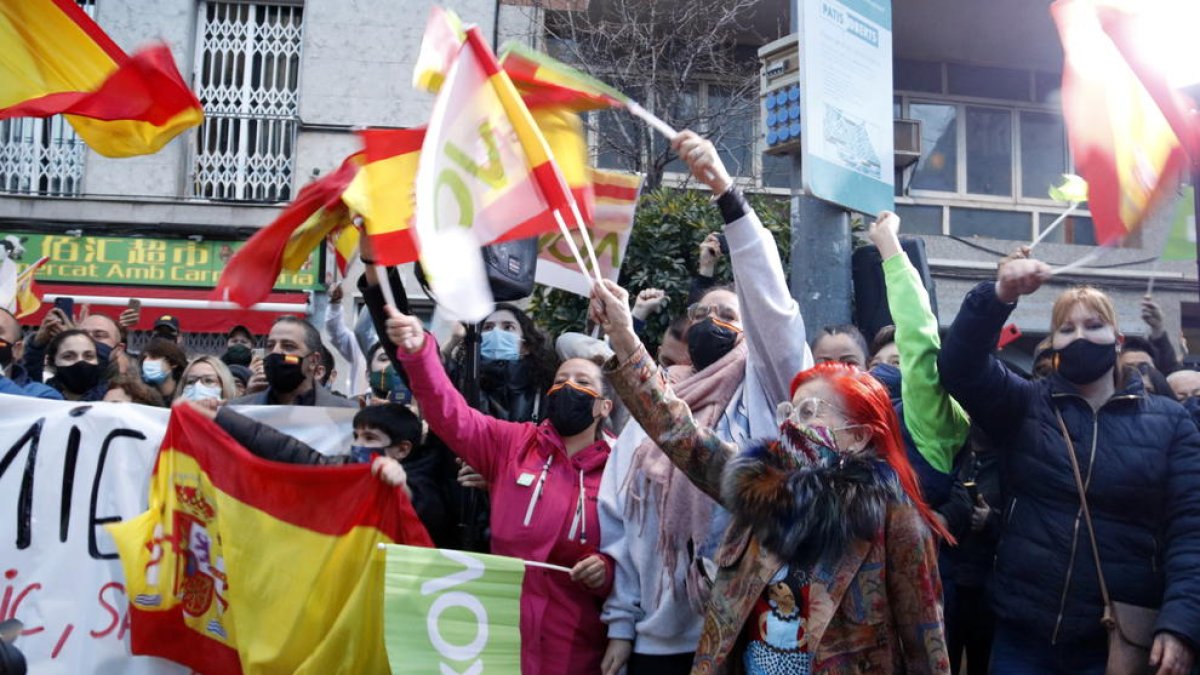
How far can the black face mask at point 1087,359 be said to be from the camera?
10.7 feet

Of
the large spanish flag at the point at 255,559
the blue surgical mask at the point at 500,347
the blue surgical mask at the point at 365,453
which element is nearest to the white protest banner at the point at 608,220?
the blue surgical mask at the point at 365,453

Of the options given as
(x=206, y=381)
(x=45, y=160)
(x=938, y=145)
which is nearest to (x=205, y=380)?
(x=206, y=381)

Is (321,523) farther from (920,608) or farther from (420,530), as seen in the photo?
(920,608)

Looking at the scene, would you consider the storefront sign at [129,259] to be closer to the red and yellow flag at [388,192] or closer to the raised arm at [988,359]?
the red and yellow flag at [388,192]

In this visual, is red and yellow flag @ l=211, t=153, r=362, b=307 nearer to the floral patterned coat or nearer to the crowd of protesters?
the crowd of protesters

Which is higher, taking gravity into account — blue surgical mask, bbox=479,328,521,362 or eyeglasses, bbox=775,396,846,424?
blue surgical mask, bbox=479,328,521,362

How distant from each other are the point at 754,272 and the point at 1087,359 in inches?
39.5

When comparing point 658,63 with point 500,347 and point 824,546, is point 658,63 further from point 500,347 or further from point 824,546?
point 824,546

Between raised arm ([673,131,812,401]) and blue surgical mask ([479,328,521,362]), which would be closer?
raised arm ([673,131,812,401])

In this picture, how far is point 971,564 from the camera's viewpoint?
4.09m

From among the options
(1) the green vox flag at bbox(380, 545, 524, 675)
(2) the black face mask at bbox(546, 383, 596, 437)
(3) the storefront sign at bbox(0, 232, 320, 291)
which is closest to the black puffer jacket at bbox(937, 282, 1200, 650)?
(2) the black face mask at bbox(546, 383, 596, 437)

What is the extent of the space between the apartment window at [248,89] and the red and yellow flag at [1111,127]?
442 inches

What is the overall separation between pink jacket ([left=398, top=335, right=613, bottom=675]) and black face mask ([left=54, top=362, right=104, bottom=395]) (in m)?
2.54

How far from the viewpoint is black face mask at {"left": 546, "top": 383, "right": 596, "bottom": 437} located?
3.87m
